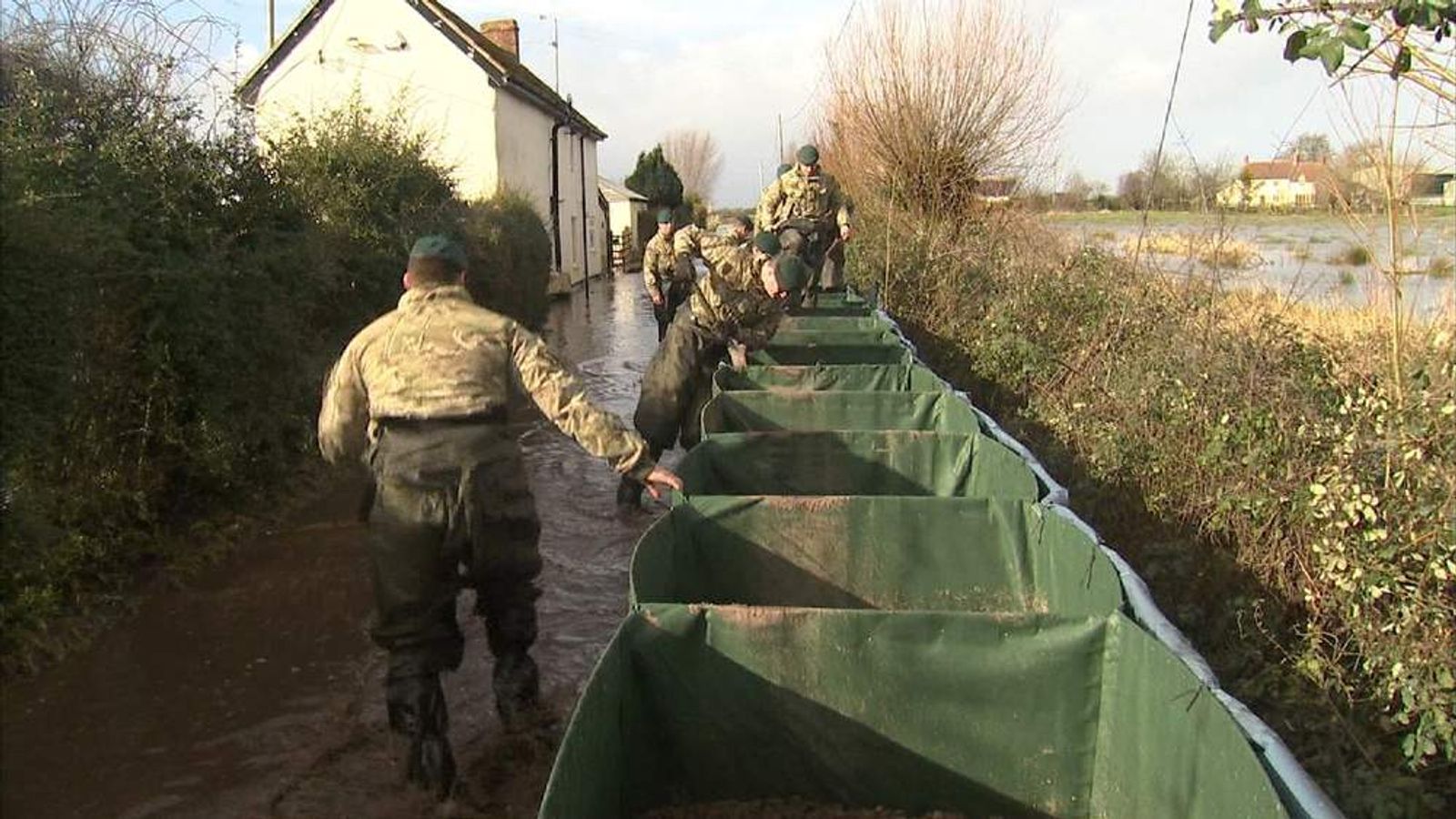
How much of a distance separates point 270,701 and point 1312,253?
5.71 meters

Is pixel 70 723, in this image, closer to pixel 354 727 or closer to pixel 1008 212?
pixel 354 727

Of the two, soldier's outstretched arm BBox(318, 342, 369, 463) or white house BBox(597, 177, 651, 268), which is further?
white house BBox(597, 177, 651, 268)

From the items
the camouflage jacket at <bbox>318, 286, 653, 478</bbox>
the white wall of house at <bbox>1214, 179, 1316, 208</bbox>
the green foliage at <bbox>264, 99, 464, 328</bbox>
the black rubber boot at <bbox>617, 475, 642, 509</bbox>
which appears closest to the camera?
the camouflage jacket at <bbox>318, 286, 653, 478</bbox>

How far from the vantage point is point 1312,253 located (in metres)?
6.23

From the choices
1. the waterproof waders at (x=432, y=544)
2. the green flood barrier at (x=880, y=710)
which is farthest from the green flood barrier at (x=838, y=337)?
the green flood barrier at (x=880, y=710)

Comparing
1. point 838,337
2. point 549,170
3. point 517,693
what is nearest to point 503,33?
point 549,170

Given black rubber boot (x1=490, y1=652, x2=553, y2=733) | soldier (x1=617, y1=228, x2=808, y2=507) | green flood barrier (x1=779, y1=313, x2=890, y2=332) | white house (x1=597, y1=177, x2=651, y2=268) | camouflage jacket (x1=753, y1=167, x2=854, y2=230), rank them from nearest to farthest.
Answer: black rubber boot (x1=490, y1=652, x2=553, y2=733)
soldier (x1=617, y1=228, x2=808, y2=507)
green flood barrier (x1=779, y1=313, x2=890, y2=332)
camouflage jacket (x1=753, y1=167, x2=854, y2=230)
white house (x1=597, y1=177, x2=651, y2=268)

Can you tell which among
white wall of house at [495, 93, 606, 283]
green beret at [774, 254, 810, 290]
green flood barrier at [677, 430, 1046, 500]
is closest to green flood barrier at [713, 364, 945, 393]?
green beret at [774, 254, 810, 290]

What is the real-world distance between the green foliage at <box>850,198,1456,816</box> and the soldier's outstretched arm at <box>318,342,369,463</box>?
135 inches

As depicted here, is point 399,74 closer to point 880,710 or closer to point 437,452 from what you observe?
point 437,452

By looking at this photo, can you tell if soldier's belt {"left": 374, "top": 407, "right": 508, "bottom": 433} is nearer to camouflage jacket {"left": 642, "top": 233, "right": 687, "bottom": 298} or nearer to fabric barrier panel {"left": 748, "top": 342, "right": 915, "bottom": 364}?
fabric barrier panel {"left": 748, "top": 342, "right": 915, "bottom": 364}

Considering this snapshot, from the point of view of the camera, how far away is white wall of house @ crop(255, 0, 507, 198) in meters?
22.9

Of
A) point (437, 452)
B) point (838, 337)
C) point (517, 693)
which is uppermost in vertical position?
point (437, 452)

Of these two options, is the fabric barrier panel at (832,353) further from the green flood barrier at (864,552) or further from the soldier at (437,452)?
the soldier at (437,452)
